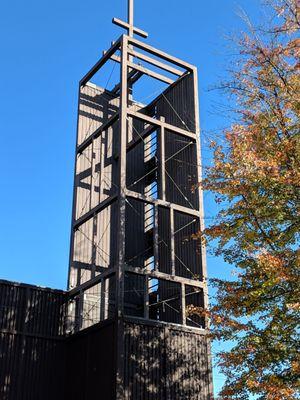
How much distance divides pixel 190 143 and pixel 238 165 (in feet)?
29.3

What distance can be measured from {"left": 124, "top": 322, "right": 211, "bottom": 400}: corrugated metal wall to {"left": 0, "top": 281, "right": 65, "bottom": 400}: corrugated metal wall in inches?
149

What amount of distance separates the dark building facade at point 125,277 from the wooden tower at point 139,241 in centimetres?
4

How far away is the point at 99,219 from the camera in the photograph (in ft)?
74.1

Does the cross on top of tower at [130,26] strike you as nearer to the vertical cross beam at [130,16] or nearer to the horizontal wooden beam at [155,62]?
the vertical cross beam at [130,16]

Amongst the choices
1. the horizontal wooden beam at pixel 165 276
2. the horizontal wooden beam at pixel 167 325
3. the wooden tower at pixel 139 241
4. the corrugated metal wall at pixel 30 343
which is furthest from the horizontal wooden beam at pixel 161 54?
the horizontal wooden beam at pixel 167 325

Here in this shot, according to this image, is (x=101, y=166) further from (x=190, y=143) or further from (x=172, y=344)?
(x=172, y=344)

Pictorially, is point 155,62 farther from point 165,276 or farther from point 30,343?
point 30,343

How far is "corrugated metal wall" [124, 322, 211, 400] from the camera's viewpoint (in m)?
16.7

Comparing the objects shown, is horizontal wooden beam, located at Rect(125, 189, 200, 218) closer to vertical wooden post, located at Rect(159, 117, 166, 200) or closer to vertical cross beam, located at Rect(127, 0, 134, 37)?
vertical wooden post, located at Rect(159, 117, 166, 200)

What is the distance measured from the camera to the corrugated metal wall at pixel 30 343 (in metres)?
18.2

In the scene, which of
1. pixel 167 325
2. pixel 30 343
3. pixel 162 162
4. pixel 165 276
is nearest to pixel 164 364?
pixel 167 325

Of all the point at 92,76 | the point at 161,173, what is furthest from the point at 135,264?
the point at 92,76

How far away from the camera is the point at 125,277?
21.5 metres

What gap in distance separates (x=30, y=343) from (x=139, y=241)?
629cm
